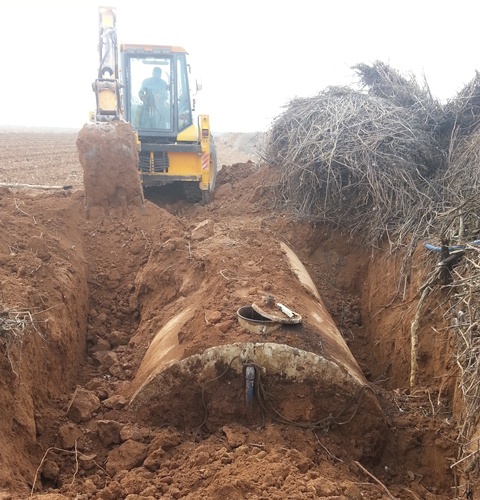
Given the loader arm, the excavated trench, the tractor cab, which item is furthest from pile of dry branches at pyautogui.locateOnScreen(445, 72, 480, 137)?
the loader arm

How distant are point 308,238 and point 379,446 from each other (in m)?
3.83

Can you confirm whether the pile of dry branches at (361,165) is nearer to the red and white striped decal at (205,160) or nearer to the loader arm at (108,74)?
the red and white striped decal at (205,160)

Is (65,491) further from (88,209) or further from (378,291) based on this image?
(88,209)

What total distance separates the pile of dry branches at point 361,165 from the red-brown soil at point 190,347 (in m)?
0.40

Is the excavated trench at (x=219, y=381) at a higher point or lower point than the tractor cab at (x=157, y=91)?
lower

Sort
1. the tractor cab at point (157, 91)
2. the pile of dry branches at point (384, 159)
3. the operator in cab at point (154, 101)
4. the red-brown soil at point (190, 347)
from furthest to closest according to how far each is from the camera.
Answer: the operator in cab at point (154, 101) → the tractor cab at point (157, 91) → the pile of dry branches at point (384, 159) → the red-brown soil at point (190, 347)

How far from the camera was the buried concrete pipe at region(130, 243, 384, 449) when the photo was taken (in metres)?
3.80

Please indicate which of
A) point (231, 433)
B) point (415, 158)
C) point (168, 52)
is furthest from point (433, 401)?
point (168, 52)

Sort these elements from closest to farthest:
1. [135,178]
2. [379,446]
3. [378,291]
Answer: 1. [379,446]
2. [378,291]
3. [135,178]

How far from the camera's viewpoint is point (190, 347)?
13.0ft

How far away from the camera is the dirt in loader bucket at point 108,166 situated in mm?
7590

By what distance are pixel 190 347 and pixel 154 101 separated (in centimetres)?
712

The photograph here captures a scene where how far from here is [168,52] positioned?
9.89 meters

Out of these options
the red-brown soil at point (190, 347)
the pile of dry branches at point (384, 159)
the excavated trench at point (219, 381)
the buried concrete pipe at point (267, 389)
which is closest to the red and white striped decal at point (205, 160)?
the pile of dry branches at point (384, 159)
